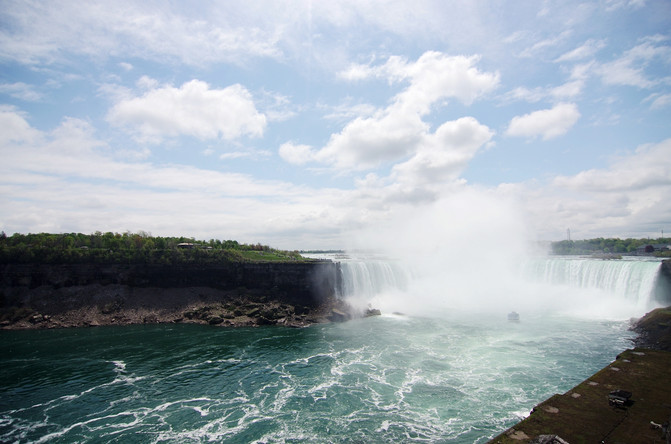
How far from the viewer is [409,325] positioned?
42.6 meters

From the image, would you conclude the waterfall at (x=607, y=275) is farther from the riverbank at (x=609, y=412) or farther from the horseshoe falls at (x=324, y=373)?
the riverbank at (x=609, y=412)

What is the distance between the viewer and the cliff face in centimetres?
4581

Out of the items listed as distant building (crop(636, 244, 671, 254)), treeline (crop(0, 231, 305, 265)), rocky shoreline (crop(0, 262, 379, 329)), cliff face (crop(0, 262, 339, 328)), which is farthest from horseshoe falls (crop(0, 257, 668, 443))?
distant building (crop(636, 244, 671, 254))

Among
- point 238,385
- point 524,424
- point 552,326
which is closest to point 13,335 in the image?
point 238,385

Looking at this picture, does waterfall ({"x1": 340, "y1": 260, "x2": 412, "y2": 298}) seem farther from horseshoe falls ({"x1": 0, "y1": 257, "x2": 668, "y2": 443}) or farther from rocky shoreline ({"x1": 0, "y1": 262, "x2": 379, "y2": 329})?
horseshoe falls ({"x1": 0, "y1": 257, "x2": 668, "y2": 443})

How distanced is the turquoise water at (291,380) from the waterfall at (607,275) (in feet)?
36.2

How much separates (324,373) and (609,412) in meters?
18.8

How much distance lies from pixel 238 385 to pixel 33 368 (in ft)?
62.3

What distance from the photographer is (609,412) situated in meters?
13.1

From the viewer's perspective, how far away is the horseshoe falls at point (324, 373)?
19188mm

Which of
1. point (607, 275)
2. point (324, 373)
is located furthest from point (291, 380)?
point (607, 275)

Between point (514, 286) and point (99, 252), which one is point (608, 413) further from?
point (99, 252)

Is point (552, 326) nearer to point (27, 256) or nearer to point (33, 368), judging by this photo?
point (33, 368)

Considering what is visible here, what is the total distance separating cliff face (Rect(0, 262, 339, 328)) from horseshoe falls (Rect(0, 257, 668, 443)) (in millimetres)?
3561
